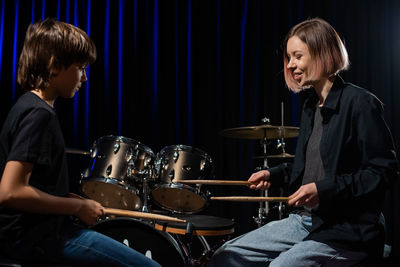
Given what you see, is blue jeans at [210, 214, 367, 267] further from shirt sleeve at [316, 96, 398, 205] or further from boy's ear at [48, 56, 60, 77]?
boy's ear at [48, 56, 60, 77]

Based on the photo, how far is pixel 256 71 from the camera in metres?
4.02

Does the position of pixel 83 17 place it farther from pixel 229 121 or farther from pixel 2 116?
pixel 229 121

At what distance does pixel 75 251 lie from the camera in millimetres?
1096

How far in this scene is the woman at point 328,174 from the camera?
1.28 meters

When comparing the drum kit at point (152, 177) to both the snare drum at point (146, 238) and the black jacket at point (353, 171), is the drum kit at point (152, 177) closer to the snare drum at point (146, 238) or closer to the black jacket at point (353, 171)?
the snare drum at point (146, 238)

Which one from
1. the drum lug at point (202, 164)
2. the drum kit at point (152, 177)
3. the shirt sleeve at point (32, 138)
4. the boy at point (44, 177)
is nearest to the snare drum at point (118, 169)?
the drum kit at point (152, 177)

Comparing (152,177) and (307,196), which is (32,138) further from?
(152,177)

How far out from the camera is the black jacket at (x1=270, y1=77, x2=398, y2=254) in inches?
50.2

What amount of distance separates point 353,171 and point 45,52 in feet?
3.72

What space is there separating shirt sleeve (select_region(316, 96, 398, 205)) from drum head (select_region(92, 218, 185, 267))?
2.42 feet

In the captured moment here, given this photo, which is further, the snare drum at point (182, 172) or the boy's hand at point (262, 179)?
the snare drum at point (182, 172)

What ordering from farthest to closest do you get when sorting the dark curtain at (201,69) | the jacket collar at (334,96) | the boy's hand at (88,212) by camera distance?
1. the dark curtain at (201,69)
2. the jacket collar at (334,96)
3. the boy's hand at (88,212)

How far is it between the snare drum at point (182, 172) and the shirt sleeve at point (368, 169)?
1652 mm

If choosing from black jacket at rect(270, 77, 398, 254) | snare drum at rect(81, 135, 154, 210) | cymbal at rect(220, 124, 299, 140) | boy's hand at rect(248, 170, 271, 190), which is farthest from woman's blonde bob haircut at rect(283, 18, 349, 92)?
snare drum at rect(81, 135, 154, 210)
